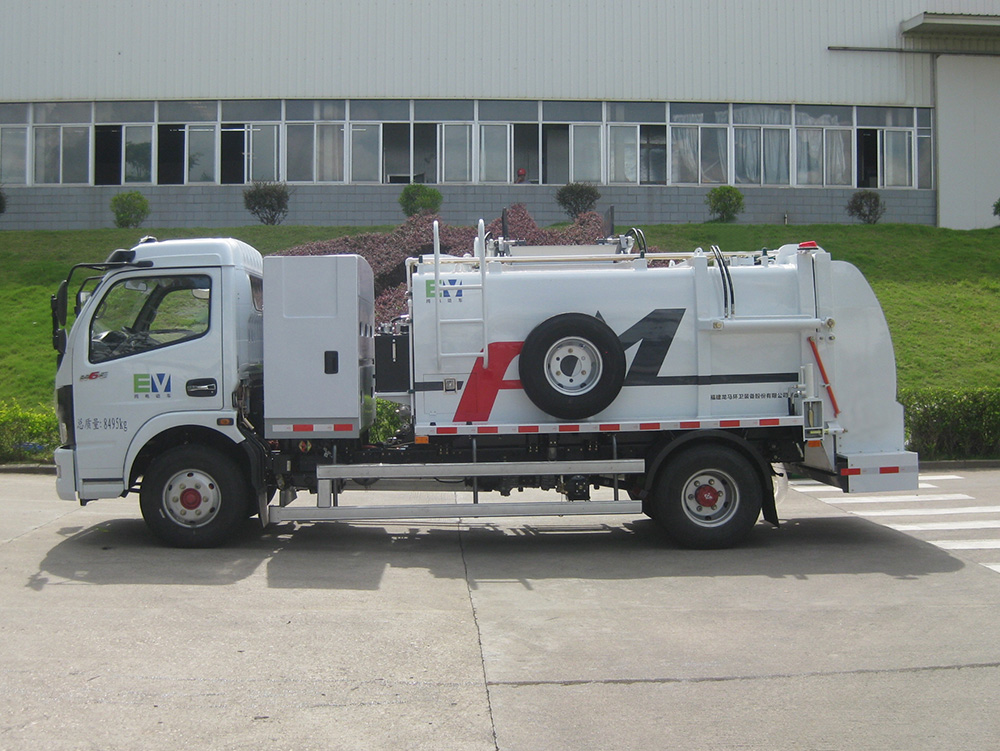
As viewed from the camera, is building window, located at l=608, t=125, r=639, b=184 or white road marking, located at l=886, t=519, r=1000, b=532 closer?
white road marking, located at l=886, t=519, r=1000, b=532

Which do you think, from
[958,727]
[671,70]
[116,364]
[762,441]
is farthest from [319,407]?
[671,70]

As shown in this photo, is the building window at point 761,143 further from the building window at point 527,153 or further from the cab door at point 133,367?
the cab door at point 133,367

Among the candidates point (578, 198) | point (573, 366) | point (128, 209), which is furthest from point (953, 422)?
point (128, 209)

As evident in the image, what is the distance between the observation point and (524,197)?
2711 centimetres

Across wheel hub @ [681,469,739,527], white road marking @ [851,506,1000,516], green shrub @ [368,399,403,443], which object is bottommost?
white road marking @ [851,506,1000,516]

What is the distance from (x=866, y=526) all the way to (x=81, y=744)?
328 inches

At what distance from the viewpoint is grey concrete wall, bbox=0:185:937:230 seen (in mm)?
26953

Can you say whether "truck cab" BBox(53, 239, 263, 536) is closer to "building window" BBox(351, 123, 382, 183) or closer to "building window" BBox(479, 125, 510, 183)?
"building window" BBox(351, 123, 382, 183)

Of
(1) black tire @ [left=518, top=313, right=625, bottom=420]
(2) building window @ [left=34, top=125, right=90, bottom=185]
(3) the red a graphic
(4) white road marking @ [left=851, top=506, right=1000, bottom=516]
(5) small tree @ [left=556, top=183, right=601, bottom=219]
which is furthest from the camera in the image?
(2) building window @ [left=34, top=125, right=90, bottom=185]

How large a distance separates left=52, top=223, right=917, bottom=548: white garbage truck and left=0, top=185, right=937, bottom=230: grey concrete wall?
17.7 m

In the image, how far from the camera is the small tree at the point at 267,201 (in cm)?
2566

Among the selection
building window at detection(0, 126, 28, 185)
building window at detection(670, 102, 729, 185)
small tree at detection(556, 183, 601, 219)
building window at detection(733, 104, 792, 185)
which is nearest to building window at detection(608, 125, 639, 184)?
building window at detection(670, 102, 729, 185)

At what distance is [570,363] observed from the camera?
8.85m

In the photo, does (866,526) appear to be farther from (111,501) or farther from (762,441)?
(111,501)
